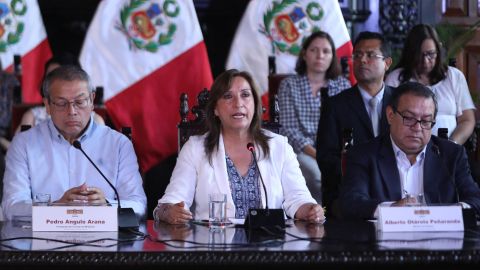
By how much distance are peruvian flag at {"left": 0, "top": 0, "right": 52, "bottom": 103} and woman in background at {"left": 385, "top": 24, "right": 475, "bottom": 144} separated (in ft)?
6.95

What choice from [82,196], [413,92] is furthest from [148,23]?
[82,196]

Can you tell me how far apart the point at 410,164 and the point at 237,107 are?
2.16ft

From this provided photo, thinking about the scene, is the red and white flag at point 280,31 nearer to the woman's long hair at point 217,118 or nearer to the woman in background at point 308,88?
the woman in background at point 308,88

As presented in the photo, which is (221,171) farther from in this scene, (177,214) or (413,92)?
(413,92)

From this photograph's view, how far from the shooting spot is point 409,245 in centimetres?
234

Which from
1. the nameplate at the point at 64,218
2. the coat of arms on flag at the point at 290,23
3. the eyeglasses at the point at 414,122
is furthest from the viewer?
the coat of arms on flag at the point at 290,23

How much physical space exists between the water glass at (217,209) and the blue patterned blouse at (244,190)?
454 mm

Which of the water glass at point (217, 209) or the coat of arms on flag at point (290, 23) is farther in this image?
the coat of arms on flag at point (290, 23)

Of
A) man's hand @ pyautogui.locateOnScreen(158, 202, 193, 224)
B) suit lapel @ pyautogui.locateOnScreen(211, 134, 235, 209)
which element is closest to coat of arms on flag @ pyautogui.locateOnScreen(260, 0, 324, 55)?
suit lapel @ pyautogui.locateOnScreen(211, 134, 235, 209)

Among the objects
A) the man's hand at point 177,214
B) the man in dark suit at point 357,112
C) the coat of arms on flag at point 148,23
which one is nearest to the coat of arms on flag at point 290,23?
the coat of arms on flag at point 148,23

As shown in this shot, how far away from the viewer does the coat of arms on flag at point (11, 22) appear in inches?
212

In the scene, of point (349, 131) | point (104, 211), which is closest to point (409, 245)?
point (104, 211)

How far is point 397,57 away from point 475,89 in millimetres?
710

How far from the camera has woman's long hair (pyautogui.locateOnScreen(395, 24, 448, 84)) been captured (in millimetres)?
4684
